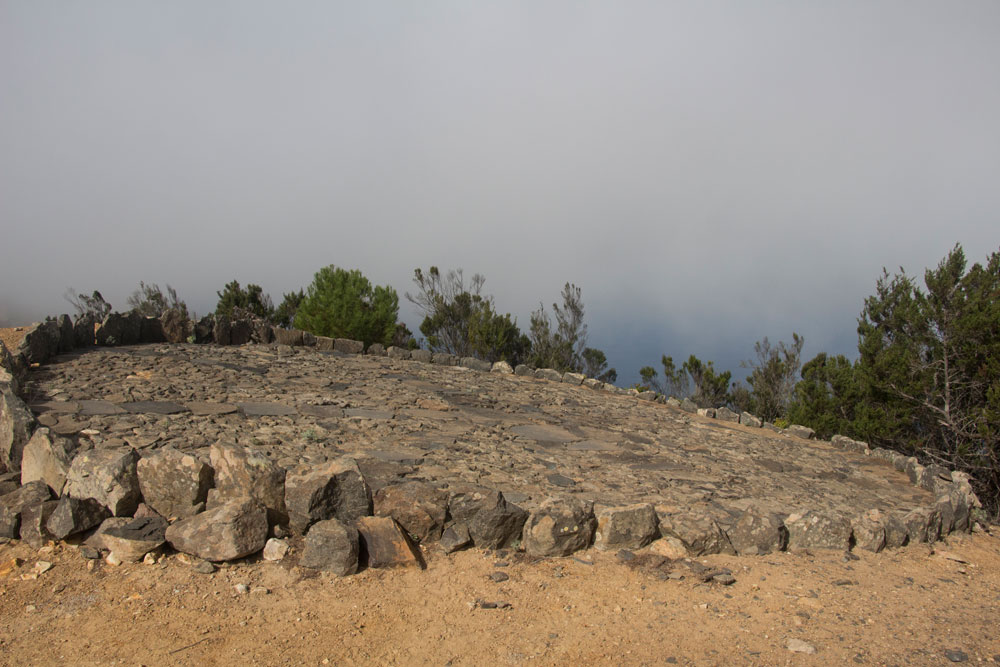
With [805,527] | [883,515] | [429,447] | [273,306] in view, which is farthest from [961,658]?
[273,306]

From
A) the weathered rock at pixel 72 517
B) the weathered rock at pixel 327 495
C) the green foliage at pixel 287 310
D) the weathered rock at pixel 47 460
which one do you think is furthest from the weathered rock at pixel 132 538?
the green foliage at pixel 287 310

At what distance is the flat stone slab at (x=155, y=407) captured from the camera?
6.14 meters

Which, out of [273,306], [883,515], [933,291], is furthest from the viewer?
[273,306]

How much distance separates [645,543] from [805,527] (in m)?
1.32

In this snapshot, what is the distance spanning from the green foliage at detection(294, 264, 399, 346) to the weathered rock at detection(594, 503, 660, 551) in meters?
12.6

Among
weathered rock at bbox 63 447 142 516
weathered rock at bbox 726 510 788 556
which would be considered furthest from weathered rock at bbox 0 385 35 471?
weathered rock at bbox 726 510 788 556

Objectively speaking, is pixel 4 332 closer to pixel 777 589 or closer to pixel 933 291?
pixel 777 589

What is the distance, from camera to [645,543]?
178 inches

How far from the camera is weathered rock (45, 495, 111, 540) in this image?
396 centimetres

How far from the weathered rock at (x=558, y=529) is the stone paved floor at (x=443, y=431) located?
0.99 ft

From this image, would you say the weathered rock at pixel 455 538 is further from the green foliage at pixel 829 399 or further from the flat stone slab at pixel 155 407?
the green foliage at pixel 829 399

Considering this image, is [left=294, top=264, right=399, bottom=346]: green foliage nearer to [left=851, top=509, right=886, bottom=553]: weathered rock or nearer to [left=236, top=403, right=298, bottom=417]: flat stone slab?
[left=236, top=403, right=298, bottom=417]: flat stone slab

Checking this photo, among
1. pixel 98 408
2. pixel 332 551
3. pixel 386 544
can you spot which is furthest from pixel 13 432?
pixel 386 544

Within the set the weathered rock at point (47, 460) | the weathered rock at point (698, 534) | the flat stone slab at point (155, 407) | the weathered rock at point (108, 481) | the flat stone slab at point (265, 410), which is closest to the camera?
the weathered rock at point (108, 481)
